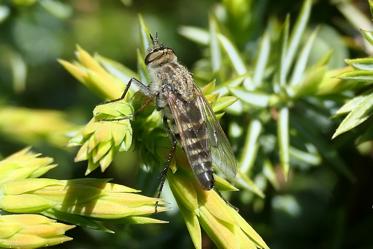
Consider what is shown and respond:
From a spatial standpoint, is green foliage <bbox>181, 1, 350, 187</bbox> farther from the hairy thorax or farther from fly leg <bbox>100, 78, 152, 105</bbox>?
fly leg <bbox>100, 78, 152, 105</bbox>

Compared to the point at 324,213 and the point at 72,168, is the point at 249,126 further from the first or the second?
the point at 72,168

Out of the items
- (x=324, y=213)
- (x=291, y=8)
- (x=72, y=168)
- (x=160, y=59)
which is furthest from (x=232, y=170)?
(x=72, y=168)

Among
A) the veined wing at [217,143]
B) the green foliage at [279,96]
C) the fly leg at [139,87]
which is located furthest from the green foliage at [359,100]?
the fly leg at [139,87]

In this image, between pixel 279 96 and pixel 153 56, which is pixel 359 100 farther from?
pixel 153 56

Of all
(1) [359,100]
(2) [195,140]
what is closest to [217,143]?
(2) [195,140]

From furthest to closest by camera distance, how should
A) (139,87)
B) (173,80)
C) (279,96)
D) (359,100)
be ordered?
(173,80)
(279,96)
(139,87)
(359,100)

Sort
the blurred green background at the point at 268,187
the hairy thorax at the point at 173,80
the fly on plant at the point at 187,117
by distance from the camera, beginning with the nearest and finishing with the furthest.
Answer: the fly on plant at the point at 187,117 → the hairy thorax at the point at 173,80 → the blurred green background at the point at 268,187

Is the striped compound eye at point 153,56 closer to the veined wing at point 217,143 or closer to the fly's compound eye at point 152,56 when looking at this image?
the fly's compound eye at point 152,56

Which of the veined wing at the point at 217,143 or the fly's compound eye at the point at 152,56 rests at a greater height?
the fly's compound eye at the point at 152,56
